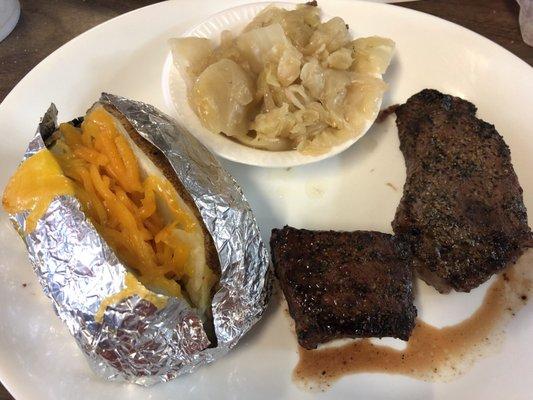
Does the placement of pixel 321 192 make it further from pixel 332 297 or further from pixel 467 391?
pixel 467 391

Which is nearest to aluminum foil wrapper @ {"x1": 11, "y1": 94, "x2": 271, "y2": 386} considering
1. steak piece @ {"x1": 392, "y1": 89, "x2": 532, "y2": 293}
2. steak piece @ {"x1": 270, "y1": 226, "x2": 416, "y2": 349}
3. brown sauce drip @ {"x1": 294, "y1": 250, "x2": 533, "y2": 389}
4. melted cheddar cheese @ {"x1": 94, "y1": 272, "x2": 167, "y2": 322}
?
melted cheddar cheese @ {"x1": 94, "y1": 272, "x2": 167, "y2": 322}

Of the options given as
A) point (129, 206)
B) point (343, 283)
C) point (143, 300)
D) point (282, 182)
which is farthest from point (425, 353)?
point (129, 206)

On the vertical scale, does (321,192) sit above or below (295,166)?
below

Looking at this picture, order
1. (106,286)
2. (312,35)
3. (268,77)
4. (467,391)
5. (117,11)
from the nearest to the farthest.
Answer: (106,286) → (467,391) → (268,77) → (312,35) → (117,11)

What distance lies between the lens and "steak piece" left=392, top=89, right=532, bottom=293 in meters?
1.61

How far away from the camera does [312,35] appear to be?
197 cm

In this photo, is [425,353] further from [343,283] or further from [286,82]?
[286,82]

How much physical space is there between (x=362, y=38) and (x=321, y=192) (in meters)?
0.68

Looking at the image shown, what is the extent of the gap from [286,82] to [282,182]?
39 cm

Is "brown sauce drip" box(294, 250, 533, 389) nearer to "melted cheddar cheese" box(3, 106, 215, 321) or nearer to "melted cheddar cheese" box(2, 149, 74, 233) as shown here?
"melted cheddar cheese" box(3, 106, 215, 321)

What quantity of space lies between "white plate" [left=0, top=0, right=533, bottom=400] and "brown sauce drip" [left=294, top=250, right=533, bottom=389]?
0.03 m

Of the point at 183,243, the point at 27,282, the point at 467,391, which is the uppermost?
the point at 183,243

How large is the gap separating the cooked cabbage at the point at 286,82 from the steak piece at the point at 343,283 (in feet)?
1.28

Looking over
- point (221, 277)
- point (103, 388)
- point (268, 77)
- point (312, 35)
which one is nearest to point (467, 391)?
point (221, 277)
